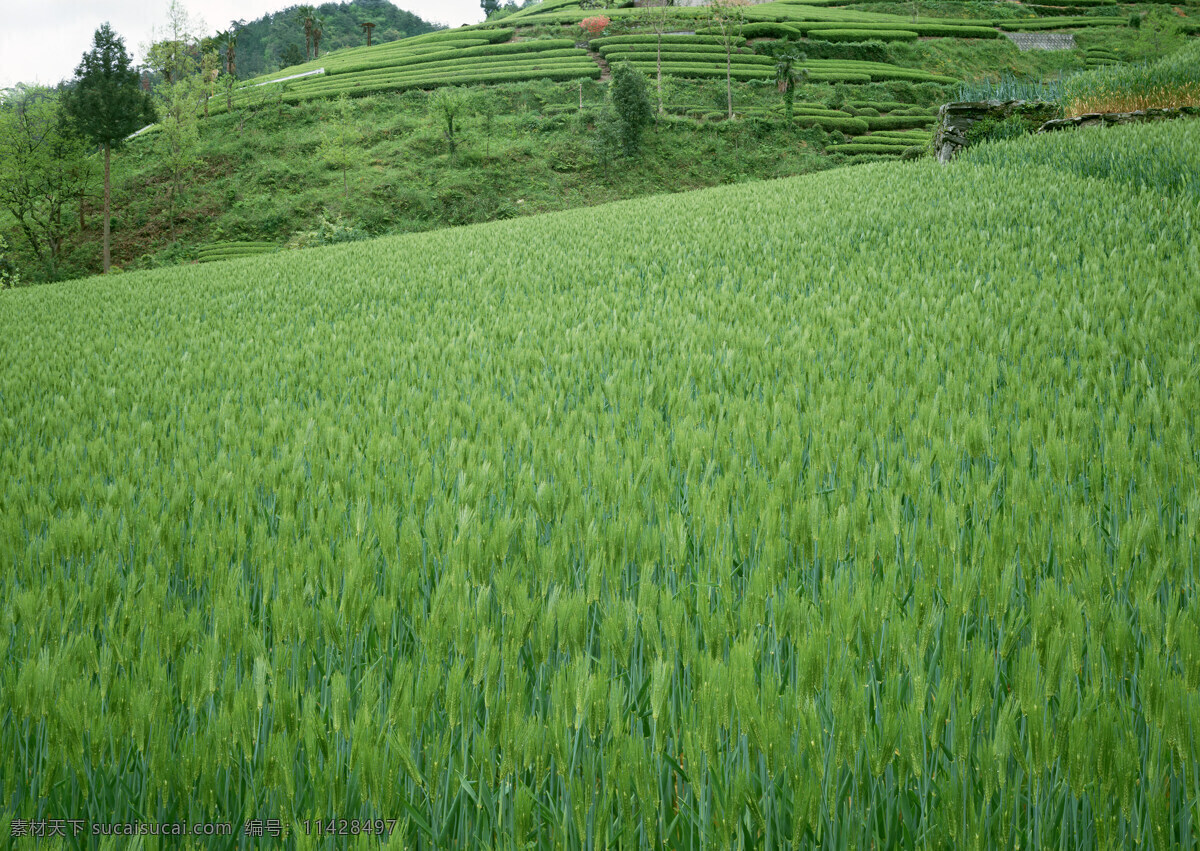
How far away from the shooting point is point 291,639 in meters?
A: 1.53

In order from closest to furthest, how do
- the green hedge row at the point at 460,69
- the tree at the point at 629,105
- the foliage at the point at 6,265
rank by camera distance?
the foliage at the point at 6,265
the tree at the point at 629,105
the green hedge row at the point at 460,69

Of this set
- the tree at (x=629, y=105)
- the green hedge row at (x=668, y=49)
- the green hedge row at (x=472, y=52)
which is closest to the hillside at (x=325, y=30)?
the green hedge row at (x=472, y=52)

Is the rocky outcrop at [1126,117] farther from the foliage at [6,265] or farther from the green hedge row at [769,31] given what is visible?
the green hedge row at [769,31]

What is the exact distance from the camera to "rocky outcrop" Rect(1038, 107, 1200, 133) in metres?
15.0

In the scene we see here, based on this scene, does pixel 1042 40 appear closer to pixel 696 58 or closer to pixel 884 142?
pixel 696 58

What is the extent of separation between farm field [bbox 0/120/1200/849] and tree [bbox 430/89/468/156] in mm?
37012

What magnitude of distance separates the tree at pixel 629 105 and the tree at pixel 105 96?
78.1 feet

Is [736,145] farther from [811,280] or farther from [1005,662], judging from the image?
[1005,662]

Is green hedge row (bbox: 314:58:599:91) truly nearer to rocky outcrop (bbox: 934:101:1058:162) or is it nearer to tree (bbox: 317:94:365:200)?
tree (bbox: 317:94:365:200)

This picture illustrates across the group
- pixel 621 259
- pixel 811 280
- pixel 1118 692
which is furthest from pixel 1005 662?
pixel 621 259

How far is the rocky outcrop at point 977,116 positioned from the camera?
1667 centimetres

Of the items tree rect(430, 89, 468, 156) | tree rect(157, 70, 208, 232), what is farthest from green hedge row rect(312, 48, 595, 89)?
tree rect(157, 70, 208, 232)

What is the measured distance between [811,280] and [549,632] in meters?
5.94

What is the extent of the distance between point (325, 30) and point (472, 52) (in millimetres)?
64457
